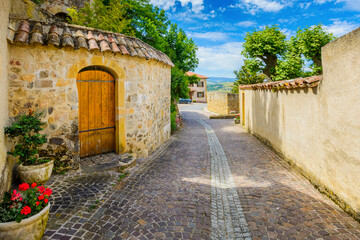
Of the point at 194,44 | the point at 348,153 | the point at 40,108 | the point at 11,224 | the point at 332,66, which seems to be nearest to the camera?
the point at 11,224

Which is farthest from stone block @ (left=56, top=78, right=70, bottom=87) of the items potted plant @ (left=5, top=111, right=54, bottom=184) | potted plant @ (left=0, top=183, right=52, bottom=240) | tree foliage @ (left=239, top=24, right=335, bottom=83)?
tree foliage @ (left=239, top=24, right=335, bottom=83)

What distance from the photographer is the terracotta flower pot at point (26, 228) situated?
2568mm

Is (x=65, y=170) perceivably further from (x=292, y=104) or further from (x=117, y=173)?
(x=292, y=104)

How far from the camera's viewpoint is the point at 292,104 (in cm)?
662

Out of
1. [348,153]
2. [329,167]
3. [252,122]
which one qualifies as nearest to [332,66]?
[348,153]

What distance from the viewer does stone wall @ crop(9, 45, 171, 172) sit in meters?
4.69

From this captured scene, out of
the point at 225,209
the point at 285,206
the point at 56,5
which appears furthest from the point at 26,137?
the point at 56,5

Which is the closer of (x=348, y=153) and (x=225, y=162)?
(x=348, y=153)

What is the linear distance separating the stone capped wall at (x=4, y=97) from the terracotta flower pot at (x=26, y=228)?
128 centimetres

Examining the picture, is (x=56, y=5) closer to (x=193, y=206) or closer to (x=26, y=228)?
(x=26, y=228)

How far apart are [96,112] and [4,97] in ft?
7.37

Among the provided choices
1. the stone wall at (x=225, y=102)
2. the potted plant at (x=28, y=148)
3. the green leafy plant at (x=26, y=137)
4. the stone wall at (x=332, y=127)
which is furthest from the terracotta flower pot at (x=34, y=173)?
the stone wall at (x=225, y=102)

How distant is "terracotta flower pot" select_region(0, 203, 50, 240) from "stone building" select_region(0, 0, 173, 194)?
135cm

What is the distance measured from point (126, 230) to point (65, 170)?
9.31 ft
